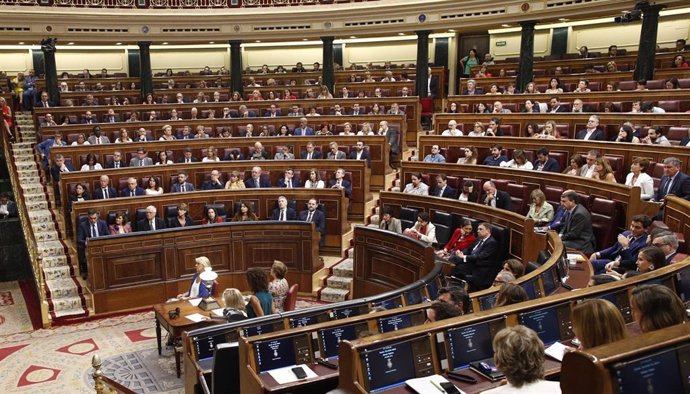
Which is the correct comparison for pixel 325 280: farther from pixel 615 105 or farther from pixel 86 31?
pixel 86 31

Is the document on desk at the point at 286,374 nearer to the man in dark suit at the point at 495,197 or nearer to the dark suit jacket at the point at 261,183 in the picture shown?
the man in dark suit at the point at 495,197

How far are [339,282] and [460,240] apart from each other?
174 centimetres

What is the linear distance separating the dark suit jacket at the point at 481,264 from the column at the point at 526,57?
6.77 metres

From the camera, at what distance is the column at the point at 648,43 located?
32.8 feet

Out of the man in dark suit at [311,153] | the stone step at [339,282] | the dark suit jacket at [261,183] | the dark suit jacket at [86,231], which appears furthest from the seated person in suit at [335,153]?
the dark suit jacket at [86,231]

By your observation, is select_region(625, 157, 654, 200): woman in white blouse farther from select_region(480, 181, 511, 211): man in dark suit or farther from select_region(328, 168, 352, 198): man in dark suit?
select_region(328, 168, 352, 198): man in dark suit

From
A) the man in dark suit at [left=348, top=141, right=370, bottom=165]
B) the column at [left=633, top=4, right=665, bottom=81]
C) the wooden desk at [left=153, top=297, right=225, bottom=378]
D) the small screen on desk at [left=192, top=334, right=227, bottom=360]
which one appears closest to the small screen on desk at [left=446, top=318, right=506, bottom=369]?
the small screen on desk at [left=192, top=334, right=227, bottom=360]

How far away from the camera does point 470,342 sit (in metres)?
2.92

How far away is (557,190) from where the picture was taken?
6676 millimetres

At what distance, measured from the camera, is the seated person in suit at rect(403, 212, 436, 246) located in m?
6.68

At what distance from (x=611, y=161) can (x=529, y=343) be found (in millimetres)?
5512

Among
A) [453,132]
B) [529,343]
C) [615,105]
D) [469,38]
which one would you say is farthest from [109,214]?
[469,38]

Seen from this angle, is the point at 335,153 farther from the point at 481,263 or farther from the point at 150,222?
the point at 481,263

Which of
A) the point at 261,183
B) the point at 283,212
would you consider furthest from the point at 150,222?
the point at 261,183
